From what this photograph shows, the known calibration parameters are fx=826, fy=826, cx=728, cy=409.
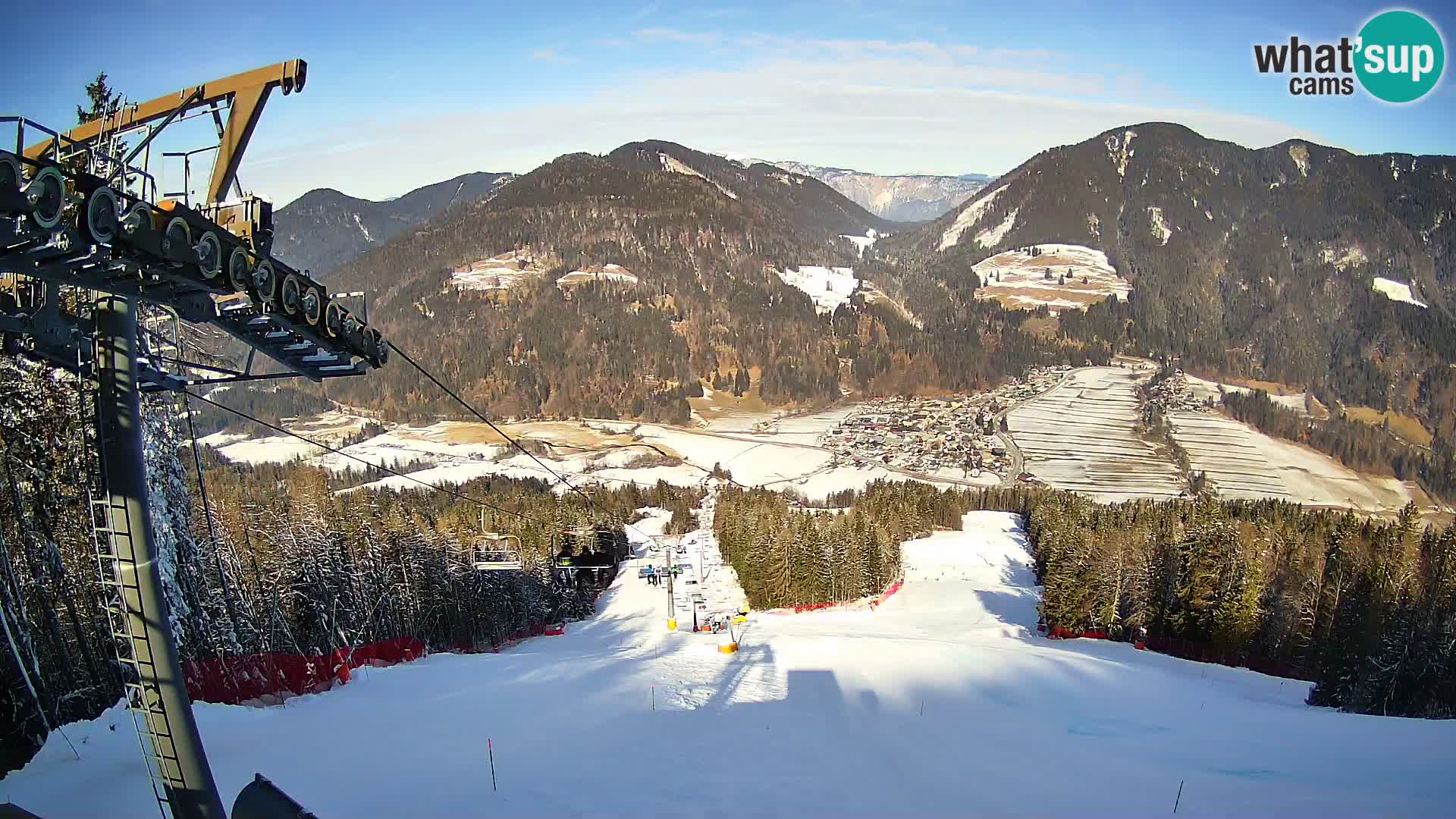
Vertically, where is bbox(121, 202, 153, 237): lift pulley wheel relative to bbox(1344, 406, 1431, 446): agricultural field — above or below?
above

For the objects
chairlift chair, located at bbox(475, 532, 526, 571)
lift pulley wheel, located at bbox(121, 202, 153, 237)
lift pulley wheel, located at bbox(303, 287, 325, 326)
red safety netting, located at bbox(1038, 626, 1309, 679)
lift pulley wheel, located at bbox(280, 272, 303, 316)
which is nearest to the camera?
lift pulley wheel, located at bbox(121, 202, 153, 237)

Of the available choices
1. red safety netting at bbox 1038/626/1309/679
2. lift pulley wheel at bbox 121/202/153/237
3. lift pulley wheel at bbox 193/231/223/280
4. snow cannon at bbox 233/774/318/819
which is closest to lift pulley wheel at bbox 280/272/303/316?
lift pulley wheel at bbox 193/231/223/280

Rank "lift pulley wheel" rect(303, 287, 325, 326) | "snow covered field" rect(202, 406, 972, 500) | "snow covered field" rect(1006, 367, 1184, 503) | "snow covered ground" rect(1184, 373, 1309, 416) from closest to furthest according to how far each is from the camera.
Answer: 1. "lift pulley wheel" rect(303, 287, 325, 326)
2. "snow covered field" rect(202, 406, 972, 500)
3. "snow covered field" rect(1006, 367, 1184, 503)
4. "snow covered ground" rect(1184, 373, 1309, 416)

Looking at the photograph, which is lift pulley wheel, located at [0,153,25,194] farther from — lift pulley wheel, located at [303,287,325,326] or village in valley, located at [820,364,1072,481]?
village in valley, located at [820,364,1072,481]

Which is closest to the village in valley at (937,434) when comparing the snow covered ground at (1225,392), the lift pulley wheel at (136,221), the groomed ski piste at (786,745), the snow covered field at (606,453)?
the snow covered field at (606,453)

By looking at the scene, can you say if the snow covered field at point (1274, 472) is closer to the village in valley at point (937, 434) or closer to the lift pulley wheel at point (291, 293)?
the village in valley at point (937, 434)

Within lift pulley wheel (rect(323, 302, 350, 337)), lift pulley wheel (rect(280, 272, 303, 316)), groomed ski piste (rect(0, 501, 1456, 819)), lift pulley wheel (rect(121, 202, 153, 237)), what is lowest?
groomed ski piste (rect(0, 501, 1456, 819))

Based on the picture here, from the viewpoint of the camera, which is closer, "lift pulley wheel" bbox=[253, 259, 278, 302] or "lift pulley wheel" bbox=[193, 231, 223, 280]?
"lift pulley wheel" bbox=[193, 231, 223, 280]
